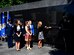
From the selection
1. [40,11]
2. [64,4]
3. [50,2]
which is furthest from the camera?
[40,11]

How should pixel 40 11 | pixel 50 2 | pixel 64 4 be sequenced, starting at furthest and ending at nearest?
pixel 40 11 < pixel 50 2 < pixel 64 4

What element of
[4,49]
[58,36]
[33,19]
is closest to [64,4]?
[58,36]

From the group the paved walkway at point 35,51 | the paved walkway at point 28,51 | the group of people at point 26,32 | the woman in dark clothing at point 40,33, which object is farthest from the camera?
the woman in dark clothing at point 40,33

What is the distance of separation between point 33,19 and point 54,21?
2005 mm

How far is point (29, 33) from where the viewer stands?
53.3 feet

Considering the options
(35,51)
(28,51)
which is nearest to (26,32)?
(28,51)

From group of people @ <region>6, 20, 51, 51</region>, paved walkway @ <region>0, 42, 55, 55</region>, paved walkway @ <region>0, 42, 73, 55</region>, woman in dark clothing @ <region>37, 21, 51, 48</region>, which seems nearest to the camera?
paved walkway @ <region>0, 42, 73, 55</region>

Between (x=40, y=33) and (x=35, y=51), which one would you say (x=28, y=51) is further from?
(x=40, y=33)

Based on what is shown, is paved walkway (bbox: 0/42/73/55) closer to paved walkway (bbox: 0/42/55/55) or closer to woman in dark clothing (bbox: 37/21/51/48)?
paved walkway (bbox: 0/42/55/55)

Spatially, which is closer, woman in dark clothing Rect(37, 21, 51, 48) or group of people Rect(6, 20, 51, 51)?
group of people Rect(6, 20, 51, 51)

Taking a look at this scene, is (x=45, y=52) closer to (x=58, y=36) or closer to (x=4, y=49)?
(x=58, y=36)

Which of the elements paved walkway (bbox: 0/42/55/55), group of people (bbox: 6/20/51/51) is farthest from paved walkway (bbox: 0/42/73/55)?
group of people (bbox: 6/20/51/51)

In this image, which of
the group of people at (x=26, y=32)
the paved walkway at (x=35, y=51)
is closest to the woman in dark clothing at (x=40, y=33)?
the group of people at (x=26, y=32)

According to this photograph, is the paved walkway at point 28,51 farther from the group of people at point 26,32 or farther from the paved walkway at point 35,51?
the group of people at point 26,32
